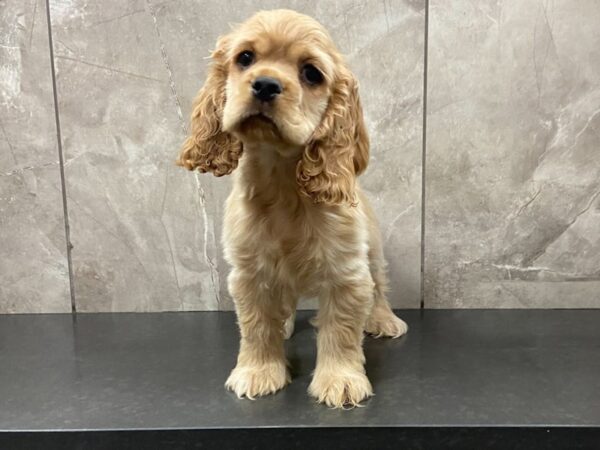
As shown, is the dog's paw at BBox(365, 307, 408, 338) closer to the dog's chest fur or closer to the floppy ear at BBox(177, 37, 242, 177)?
the dog's chest fur

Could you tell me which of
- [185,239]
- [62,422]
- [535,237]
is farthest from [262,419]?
[535,237]

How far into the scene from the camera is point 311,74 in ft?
3.06

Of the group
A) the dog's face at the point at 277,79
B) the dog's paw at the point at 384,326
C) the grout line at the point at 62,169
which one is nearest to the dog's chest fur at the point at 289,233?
the dog's face at the point at 277,79

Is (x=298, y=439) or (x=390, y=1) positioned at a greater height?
(x=390, y=1)

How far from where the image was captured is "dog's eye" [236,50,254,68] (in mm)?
927

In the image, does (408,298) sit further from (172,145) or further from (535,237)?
(172,145)

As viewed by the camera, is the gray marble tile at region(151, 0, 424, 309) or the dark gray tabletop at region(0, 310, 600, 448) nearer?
the dark gray tabletop at region(0, 310, 600, 448)

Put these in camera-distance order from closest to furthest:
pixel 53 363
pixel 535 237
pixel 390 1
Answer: pixel 53 363 → pixel 390 1 → pixel 535 237

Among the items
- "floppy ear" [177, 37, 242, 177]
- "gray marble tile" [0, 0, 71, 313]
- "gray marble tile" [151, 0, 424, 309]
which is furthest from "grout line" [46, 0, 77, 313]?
"floppy ear" [177, 37, 242, 177]

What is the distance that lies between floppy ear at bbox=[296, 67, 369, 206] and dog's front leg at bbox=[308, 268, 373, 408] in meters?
0.18

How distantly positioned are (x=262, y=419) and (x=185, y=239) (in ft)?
2.12

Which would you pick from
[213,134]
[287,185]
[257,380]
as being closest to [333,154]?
[287,185]

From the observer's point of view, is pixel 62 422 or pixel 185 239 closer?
pixel 62 422

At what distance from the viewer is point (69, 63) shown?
1.42 metres
